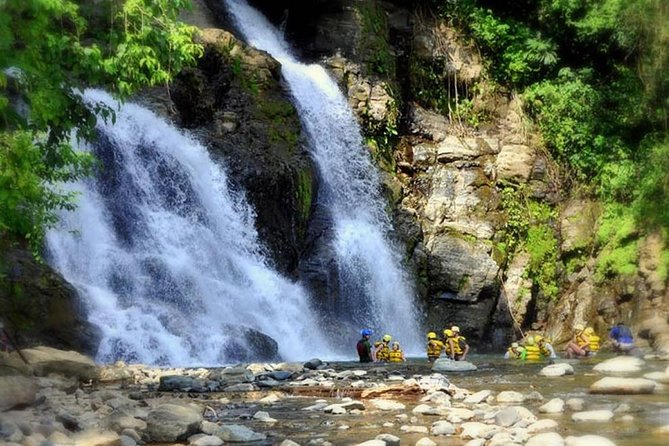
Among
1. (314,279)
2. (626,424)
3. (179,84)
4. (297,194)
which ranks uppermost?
(179,84)

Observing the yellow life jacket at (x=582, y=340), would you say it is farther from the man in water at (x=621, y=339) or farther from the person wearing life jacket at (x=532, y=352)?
the person wearing life jacket at (x=532, y=352)

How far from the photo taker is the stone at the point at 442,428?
748cm

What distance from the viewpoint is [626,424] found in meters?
7.68

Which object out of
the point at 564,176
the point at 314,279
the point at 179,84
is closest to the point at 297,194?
the point at 314,279

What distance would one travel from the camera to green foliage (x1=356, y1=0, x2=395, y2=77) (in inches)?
Answer: 953

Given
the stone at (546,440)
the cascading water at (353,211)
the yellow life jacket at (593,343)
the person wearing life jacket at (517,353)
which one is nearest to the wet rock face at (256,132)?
the cascading water at (353,211)

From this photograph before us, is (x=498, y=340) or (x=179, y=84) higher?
(x=179, y=84)

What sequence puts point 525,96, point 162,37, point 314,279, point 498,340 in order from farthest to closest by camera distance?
point 525,96, point 498,340, point 314,279, point 162,37

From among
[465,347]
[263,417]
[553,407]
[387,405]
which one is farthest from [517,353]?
[263,417]

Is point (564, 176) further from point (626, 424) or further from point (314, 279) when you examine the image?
point (626, 424)

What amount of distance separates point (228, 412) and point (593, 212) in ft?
55.5

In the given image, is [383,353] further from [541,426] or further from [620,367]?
[541,426]

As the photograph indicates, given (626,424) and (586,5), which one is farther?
(586,5)

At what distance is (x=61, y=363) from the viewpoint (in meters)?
10.7
